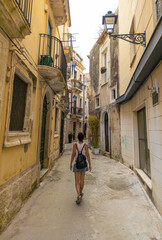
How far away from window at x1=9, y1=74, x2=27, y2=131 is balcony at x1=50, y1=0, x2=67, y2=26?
162 inches

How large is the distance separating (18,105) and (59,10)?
5017 millimetres

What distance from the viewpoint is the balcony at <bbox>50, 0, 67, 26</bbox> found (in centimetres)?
536

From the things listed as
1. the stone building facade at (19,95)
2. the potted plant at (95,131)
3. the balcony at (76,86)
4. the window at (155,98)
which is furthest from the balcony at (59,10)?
the balcony at (76,86)

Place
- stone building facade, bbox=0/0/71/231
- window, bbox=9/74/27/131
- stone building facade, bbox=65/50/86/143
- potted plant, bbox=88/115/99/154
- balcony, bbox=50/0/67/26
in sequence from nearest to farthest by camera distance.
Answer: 1. stone building facade, bbox=0/0/71/231
2. window, bbox=9/74/27/131
3. balcony, bbox=50/0/67/26
4. potted plant, bbox=88/115/99/154
5. stone building facade, bbox=65/50/86/143

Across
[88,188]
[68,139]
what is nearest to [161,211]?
[88,188]

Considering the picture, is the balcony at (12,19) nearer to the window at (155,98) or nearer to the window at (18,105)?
the window at (18,105)

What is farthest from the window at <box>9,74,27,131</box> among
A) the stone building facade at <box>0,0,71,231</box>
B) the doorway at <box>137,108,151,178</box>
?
the doorway at <box>137,108,151,178</box>

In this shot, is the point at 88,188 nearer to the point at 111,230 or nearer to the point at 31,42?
the point at 111,230

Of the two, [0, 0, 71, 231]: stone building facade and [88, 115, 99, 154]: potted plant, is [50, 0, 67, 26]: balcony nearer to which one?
[0, 0, 71, 231]: stone building facade

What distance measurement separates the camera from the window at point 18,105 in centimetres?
292

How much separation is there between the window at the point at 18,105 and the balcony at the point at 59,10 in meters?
4.11

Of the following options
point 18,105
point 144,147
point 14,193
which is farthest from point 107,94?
point 14,193

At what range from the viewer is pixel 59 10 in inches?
224

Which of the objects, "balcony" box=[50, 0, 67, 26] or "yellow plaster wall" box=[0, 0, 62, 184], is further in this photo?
"balcony" box=[50, 0, 67, 26]
